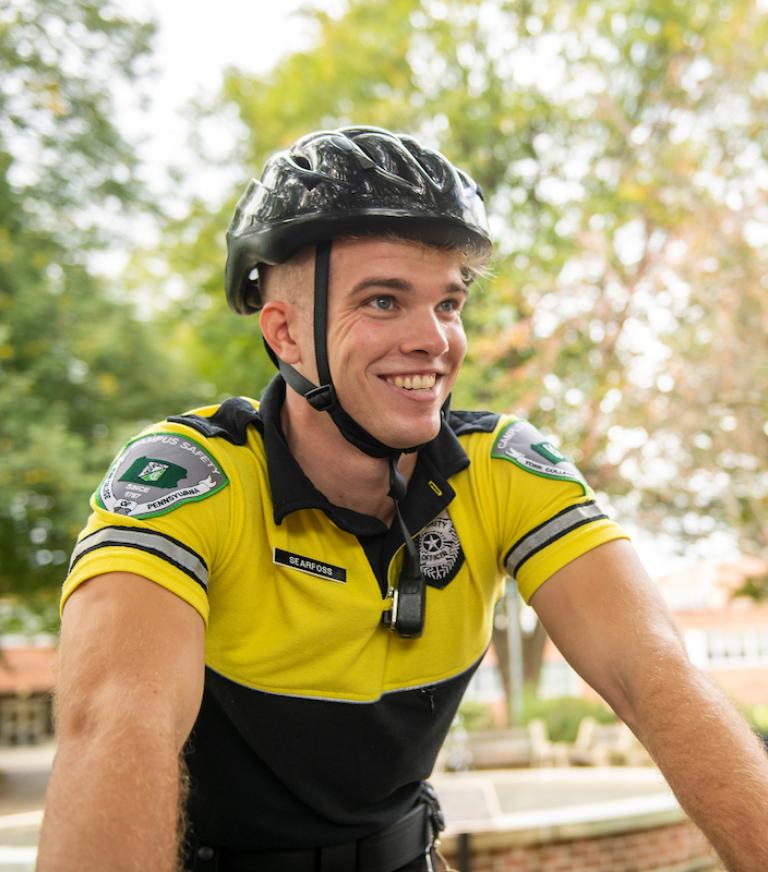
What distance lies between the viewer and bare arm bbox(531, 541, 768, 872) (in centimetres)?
175

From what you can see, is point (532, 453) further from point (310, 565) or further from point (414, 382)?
point (310, 565)

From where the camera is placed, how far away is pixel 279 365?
2391 mm

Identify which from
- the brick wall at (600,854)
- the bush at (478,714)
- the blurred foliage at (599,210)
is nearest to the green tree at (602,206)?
the blurred foliage at (599,210)

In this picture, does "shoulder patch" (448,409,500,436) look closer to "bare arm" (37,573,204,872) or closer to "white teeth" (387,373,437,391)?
"white teeth" (387,373,437,391)

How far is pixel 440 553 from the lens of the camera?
7.27ft

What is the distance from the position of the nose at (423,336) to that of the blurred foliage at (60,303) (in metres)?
9.44

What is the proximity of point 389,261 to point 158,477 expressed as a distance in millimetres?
683

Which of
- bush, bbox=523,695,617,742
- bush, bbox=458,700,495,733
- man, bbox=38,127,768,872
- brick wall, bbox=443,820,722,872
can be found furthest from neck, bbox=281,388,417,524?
bush, bbox=458,700,495,733

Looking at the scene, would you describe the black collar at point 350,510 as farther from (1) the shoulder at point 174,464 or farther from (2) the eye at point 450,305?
(2) the eye at point 450,305

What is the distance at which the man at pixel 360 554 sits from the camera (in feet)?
6.19

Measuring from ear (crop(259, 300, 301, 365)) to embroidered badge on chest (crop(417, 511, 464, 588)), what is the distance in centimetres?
51

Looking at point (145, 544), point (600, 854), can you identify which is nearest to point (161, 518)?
point (145, 544)

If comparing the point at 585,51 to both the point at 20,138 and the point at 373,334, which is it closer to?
the point at 20,138

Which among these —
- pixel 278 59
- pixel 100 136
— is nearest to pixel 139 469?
pixel 100 136
